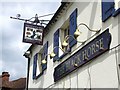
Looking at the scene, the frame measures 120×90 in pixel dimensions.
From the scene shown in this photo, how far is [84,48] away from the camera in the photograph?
10.9 meters

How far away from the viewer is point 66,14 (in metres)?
13.4

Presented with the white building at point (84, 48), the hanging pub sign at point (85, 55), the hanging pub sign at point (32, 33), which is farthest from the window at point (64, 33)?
the hanging pub sign at point (32, 33)

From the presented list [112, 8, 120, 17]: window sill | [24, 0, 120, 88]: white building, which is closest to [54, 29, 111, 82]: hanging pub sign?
[24, 0, 120, 88]: white building

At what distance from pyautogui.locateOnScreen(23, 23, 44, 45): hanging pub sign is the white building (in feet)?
2.26

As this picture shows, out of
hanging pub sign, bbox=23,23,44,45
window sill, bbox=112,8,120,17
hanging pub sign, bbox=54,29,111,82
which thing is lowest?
hanging pub sign, bbox=54,29,111,82

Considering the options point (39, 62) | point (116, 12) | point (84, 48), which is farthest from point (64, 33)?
point (116, 12)

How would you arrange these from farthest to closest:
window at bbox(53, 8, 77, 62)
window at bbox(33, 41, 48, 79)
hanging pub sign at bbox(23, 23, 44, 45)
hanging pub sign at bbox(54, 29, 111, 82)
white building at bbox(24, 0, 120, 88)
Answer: window at bbox(33, 41, 48, 79) < hanging pub sign at bbox(23, 23, 44, 45) < window at bbox(53, 8, 77, 62) < hanging pub sign at bbox(54, 29, 111, 82) < white building at bbox(24, 0, 120, 88)

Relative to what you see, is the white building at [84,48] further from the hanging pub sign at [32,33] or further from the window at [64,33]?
the hanging pub sign at [32,33]

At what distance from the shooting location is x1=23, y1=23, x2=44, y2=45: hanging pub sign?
13.9 m

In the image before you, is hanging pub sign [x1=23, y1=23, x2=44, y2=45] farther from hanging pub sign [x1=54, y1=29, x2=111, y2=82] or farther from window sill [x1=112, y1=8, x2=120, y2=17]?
window sill [x1=112, y1=8, x2=120, y2=17]

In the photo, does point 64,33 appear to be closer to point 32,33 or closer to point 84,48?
point 32,33

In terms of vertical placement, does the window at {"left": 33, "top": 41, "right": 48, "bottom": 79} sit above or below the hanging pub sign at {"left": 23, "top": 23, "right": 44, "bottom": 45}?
below

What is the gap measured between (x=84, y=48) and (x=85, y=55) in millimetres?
291

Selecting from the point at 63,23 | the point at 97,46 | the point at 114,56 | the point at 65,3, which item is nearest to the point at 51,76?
the point at 63,23
